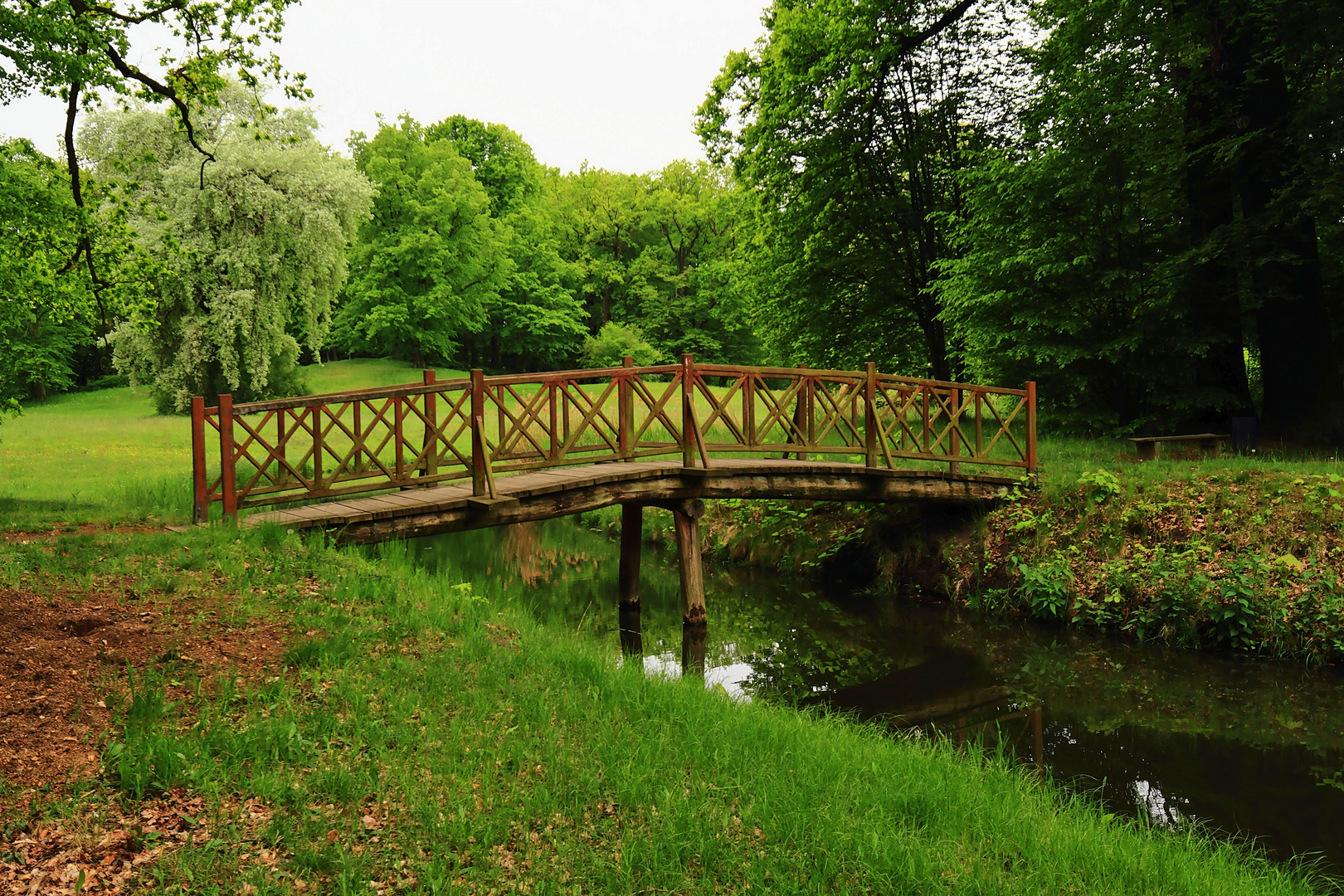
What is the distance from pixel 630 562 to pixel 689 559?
1.30 meters

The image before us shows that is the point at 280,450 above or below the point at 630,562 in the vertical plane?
above

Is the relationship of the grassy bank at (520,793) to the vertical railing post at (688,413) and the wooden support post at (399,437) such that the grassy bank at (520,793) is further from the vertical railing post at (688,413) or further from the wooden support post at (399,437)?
the vertical railing post at (688,413)

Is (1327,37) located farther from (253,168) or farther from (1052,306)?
(253,168)

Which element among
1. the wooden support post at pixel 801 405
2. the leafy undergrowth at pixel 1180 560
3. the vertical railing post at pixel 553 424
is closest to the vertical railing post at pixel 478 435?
the vertical railing post at pixel 553 424

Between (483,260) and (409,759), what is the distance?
124 feet

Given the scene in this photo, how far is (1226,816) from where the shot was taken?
5.76 metres

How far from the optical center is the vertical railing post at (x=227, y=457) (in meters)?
7.61

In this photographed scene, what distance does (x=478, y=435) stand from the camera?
335 inches

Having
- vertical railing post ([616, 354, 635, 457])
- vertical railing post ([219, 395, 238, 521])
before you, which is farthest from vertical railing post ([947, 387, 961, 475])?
vertical railing post ([219, 395, 238, 521])

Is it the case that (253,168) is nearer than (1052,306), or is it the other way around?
(1052,306)

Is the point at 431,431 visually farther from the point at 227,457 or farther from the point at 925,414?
the point at 925,414

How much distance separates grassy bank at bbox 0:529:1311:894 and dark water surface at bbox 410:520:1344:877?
4.00ft

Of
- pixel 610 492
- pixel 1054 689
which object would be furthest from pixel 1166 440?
pixel 610 492

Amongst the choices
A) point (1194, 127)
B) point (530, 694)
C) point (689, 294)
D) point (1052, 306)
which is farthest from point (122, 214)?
point (689, 294)
